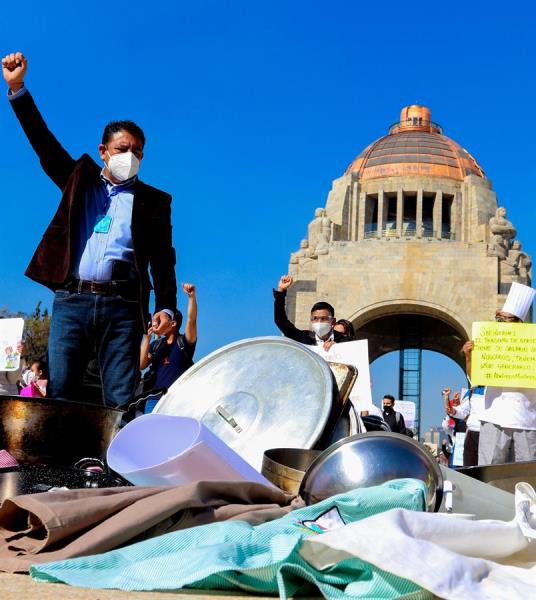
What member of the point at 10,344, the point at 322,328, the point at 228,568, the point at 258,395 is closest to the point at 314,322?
the point at 322,328

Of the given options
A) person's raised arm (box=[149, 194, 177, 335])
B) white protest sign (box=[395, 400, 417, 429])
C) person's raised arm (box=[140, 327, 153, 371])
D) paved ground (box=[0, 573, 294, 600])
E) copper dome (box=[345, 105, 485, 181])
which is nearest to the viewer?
paved ground (box=[0, 573, 294, 600])

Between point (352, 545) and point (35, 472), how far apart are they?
2.05 metres

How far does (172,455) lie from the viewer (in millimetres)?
3572

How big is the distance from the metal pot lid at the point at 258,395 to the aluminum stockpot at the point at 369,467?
38.0 inches

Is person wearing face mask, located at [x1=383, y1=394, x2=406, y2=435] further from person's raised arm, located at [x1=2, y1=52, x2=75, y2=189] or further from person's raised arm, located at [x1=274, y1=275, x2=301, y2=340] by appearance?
person's raised arm, located at [x1=2, y1=52, x2=75, y2=189]

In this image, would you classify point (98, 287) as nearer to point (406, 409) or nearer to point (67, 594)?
point (67, 594)

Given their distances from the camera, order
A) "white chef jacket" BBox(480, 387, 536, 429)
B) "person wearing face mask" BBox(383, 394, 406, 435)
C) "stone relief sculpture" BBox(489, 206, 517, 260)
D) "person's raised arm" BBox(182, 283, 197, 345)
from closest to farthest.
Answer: "person's raised arm" BBox(182, 283, 197, 345), "white chef jacket" BBox(480, 387, 536, 429), "person wearing face mask" BBox(383, 394, 406, 435), "stone relief sculpture" BBox(489, 206, 517, 260)

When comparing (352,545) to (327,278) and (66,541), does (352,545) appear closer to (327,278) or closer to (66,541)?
(66,541)

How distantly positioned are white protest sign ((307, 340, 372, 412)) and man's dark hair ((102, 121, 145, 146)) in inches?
101

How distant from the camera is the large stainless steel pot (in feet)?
13.5

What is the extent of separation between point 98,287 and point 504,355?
3549 mm

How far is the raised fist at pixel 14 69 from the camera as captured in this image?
15.3ft

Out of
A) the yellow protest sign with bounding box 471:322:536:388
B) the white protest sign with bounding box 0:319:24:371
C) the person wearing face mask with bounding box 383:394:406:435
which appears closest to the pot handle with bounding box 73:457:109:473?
the yellow protest sign with bounding box 471:322:536:388

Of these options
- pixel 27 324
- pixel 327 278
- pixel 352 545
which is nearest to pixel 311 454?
pixel 352 545
